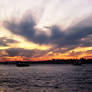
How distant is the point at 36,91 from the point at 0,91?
9.18m

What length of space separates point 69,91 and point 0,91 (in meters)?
17.7

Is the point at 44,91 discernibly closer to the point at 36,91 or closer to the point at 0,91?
the point at 36,91

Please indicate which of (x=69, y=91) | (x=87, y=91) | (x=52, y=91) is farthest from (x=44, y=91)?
(x=87, y=91)

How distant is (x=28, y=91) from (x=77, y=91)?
42.1 ft

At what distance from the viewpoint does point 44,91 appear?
43.3 m

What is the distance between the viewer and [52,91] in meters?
43.6

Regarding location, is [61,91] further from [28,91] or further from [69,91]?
[28,91]

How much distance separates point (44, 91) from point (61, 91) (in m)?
4.38

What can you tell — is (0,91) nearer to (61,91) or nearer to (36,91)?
(36,91)

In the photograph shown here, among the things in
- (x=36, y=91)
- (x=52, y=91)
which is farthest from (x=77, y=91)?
(x=36, y=91)

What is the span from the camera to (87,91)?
144 feet

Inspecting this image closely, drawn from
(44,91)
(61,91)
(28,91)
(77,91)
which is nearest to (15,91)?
(28,91)

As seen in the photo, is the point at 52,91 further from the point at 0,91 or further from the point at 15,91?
the point at 0,91

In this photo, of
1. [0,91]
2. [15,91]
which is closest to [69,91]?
[15,91]
